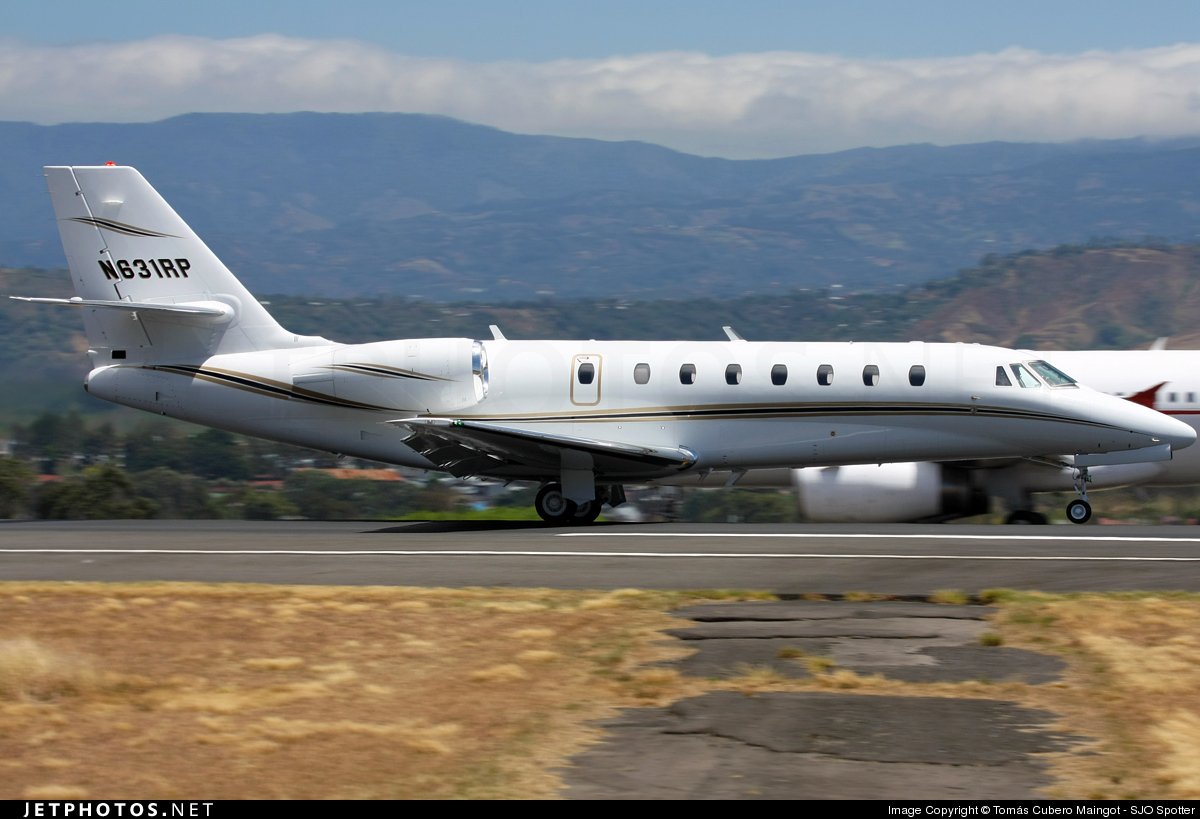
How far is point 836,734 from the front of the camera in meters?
10.8

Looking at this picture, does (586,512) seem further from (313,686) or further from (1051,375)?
(313,686)

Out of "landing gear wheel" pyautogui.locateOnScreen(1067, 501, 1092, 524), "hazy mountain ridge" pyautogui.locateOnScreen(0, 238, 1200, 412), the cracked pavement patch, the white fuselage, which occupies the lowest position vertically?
the cracked pavement patch

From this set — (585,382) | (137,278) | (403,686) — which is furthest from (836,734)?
(137,278)

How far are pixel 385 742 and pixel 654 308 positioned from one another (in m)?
109

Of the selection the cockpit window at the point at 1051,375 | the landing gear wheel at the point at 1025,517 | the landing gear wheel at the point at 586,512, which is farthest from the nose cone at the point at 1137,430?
the landing gear wheel at the point at 586,512

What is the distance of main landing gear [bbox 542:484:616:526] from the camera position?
25641 millimetres

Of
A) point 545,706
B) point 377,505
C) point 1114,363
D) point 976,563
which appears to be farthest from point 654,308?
point 545,706

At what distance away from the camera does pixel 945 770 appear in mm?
9922

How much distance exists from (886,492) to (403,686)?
1539cm

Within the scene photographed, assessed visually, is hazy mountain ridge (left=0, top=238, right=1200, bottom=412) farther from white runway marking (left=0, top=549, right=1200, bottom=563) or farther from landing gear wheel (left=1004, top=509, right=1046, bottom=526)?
landing gear wheel (left=1004, top=509, right=1046, bottom=526)

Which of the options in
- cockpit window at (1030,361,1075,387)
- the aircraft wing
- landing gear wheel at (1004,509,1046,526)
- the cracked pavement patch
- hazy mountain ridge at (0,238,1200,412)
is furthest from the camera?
hazy mountain ridge at (0,238,1200,412)

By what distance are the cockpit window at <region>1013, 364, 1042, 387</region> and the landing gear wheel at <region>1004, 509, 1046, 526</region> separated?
2.81m

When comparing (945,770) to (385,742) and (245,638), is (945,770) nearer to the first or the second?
(385,742)

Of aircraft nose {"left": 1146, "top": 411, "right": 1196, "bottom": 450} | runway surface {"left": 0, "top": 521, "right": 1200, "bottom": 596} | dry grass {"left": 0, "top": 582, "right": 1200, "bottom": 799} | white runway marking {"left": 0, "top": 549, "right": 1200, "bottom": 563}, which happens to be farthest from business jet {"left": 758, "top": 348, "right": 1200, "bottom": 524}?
dry grass {"left": 0, "top": 582, "right": 1200, "bottom": 799}
